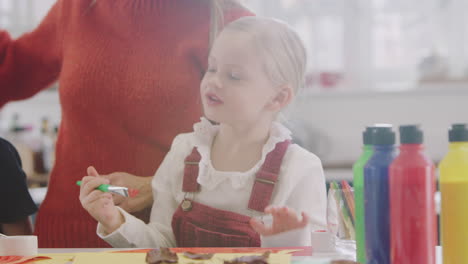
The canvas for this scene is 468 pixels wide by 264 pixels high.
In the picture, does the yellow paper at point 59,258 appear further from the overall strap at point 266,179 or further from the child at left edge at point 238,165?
the overall strap at point 266,179

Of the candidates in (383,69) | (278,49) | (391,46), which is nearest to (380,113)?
(383,69)

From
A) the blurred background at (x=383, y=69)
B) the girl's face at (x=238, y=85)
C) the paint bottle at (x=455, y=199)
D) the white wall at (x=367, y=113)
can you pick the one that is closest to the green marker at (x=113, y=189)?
the girl's face at (x=238, y=85)

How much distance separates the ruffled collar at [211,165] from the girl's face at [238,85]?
3 centimetres

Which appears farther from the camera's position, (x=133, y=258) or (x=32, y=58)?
(x=32, y=58)

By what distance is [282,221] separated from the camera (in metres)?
0.94

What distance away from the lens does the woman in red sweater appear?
1.16 meters

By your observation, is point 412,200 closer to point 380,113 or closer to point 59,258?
point 59,258

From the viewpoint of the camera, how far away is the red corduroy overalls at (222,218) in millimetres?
1020

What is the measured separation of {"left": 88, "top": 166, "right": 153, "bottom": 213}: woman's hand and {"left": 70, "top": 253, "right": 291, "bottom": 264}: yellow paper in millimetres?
177

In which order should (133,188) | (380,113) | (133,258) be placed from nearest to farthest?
(133,258) → (133,188) → (380,113)

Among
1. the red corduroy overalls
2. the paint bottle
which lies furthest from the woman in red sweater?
the paint bottle

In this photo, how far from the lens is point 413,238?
801 millimetres

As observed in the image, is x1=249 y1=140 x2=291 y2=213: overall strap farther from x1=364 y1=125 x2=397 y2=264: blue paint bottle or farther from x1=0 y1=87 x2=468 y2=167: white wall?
x1=0 y1=87 x2=468 y2=167: white wall

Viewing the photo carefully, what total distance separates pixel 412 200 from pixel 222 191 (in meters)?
0.35
